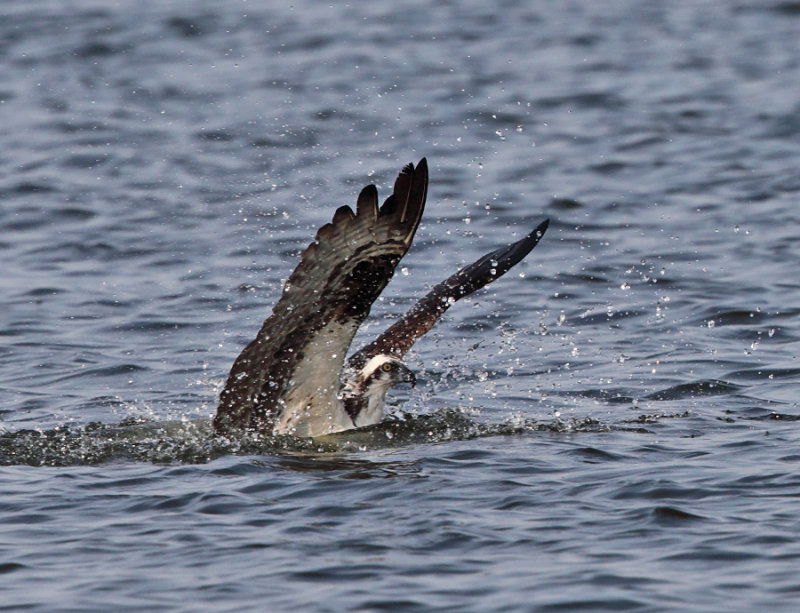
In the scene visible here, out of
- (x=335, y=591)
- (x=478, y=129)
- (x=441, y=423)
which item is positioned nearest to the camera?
(x=335, y=591)

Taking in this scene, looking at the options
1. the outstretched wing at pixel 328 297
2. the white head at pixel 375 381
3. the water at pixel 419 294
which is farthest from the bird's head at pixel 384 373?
A: the outstretched wing at pixel 328 297

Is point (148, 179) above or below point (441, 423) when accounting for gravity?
above

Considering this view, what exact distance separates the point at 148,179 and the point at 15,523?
29.9 feet

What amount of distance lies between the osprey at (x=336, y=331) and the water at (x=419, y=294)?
21cm

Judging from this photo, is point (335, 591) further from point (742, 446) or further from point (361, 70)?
point (361, 70)

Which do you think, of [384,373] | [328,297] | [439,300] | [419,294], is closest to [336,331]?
[328,297]

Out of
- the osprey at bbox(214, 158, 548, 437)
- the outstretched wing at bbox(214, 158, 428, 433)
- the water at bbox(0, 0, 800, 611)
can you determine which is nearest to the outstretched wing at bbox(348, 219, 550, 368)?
the osprey at bbox(214, 158, 548, 437)

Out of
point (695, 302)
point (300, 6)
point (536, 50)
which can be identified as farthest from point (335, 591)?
point (300, 6)

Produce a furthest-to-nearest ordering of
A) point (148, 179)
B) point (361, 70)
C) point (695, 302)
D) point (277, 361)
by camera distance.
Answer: point (361, 70), point (148, 179), point (695, 302), point (277, 361)

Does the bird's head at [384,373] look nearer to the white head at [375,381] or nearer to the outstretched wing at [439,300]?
the white head at [375,381]

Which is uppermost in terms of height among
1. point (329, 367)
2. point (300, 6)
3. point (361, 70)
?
point (300, 6)

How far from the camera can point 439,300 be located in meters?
9.51

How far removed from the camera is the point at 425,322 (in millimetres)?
9461

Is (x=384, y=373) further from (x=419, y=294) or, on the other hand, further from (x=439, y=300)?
(x=419, y=294)
